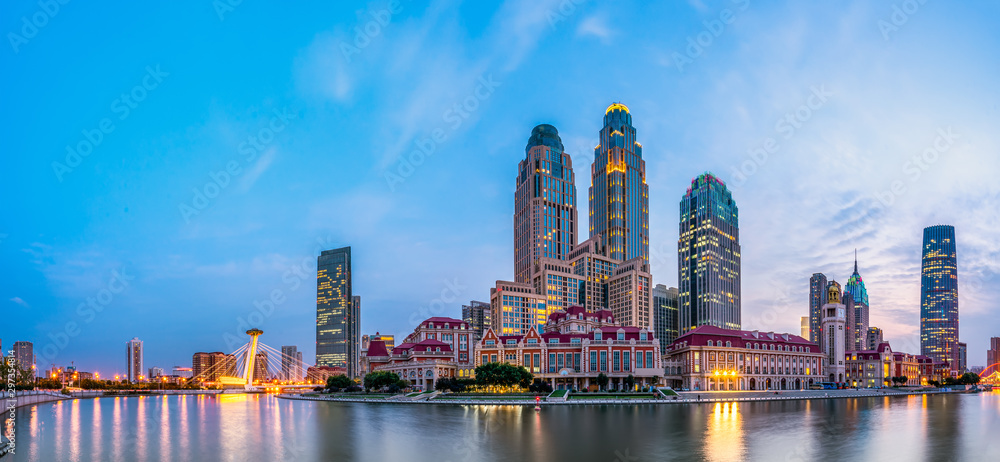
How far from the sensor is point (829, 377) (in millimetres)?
173625

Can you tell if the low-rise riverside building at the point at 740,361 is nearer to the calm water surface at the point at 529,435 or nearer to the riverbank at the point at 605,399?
the riverbank at the point at 605,399

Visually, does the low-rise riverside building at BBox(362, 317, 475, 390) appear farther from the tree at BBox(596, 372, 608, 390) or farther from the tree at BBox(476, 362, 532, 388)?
the tree at BBox(596, 372, 608, 390)

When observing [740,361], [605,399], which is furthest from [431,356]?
[740,361]

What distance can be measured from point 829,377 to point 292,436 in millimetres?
158484

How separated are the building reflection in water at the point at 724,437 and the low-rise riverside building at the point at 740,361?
195 feet

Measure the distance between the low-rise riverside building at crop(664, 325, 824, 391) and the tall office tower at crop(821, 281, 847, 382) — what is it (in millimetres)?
11975

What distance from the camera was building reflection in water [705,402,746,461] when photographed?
47.3 m

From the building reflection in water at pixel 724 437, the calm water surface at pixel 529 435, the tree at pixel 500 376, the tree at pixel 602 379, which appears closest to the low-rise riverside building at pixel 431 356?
the tree at pixel 500 376

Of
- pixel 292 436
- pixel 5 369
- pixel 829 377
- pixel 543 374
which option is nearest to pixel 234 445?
pixel 292 436

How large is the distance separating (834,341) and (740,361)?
1806 inches

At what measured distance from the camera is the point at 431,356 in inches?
5413

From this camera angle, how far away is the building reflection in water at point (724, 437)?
155 feet

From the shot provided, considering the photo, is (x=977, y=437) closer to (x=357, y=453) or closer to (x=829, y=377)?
(x=357, y=453)

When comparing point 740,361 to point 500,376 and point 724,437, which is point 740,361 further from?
point 724,437
